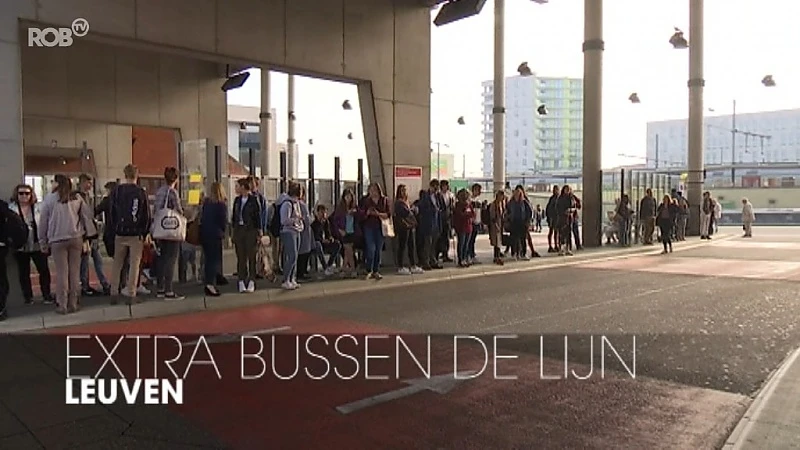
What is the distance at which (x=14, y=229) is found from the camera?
8.84 m

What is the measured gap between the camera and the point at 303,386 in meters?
5.87

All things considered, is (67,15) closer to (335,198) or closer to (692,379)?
(335,198)

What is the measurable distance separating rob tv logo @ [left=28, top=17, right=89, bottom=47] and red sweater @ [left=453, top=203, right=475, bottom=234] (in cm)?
823

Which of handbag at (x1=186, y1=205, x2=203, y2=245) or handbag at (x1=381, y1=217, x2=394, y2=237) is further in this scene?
handbag at (x1=381, y1=217, x2=394, y2=237)

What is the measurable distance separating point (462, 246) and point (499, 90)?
19204mm

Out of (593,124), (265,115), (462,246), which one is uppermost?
(265,115)

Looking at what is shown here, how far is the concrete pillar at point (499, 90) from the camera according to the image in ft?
103

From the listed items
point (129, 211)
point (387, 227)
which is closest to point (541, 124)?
point (387, 227)

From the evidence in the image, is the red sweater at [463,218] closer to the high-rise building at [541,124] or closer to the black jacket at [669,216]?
the black jacket at [669,216]

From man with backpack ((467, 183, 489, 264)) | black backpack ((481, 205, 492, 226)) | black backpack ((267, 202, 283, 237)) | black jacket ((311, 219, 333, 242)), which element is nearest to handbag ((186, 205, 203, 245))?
black backpack ((267, 202, 283, 237))

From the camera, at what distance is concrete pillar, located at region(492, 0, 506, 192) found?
103 ft

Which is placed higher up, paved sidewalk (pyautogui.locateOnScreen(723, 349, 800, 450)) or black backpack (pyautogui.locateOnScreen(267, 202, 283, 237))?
black backpack (pyautogui.locateOnScreen(267, 202, 283, 237))

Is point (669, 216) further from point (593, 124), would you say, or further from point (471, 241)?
point (471, 241)

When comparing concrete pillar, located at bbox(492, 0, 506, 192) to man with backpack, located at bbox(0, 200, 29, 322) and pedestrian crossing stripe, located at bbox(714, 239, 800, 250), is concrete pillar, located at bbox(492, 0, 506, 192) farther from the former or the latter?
man with backpack, located at bbox(0, 200, 29, 322)
